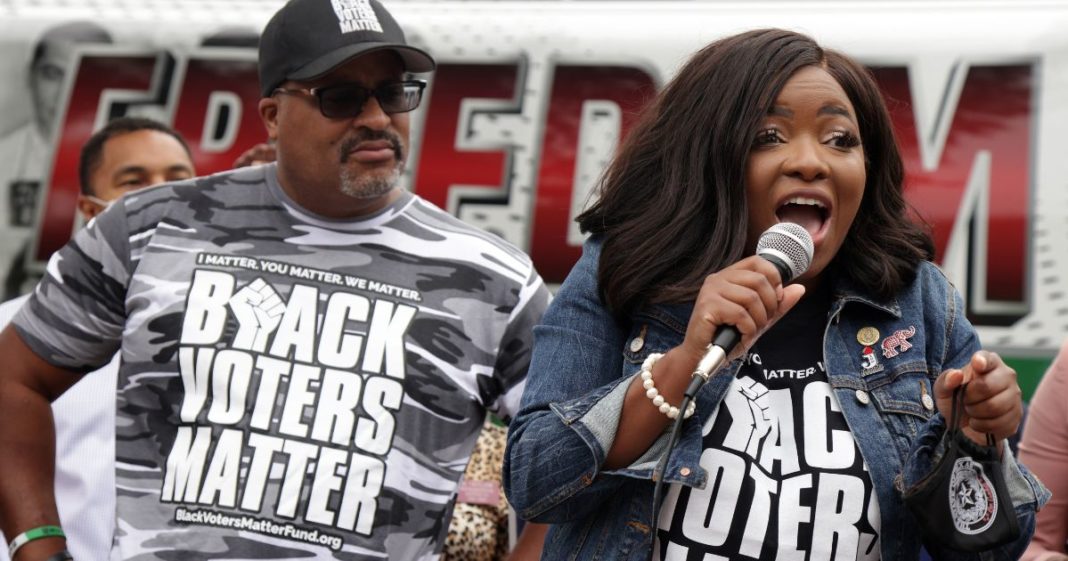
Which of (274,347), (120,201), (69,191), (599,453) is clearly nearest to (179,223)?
(120,201)

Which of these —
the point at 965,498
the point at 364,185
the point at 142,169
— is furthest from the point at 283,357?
the point at 142,169

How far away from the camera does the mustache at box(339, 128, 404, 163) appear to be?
306 cm

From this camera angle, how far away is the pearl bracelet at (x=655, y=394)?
2.06m

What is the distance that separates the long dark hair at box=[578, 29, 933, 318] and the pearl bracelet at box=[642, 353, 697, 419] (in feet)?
0.43

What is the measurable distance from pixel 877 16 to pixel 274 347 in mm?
3228

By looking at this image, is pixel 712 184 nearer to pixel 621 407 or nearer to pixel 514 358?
pixel 621 407

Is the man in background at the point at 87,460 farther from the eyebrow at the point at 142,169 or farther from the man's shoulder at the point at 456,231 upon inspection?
the man's shoulder at the point at 456,231

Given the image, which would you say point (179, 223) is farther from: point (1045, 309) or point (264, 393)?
point (1045, 309)

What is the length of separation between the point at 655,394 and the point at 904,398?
430 mm

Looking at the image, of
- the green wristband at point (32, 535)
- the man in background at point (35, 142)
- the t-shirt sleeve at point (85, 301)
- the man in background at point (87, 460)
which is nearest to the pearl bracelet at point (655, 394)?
the t-shirt sleeve at point (85, 301)

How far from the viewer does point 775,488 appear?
6.89 ft

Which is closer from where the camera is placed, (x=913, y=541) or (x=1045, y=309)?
(x=913, y=541)

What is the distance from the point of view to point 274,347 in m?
2.85

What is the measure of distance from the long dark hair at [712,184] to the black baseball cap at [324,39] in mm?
831
